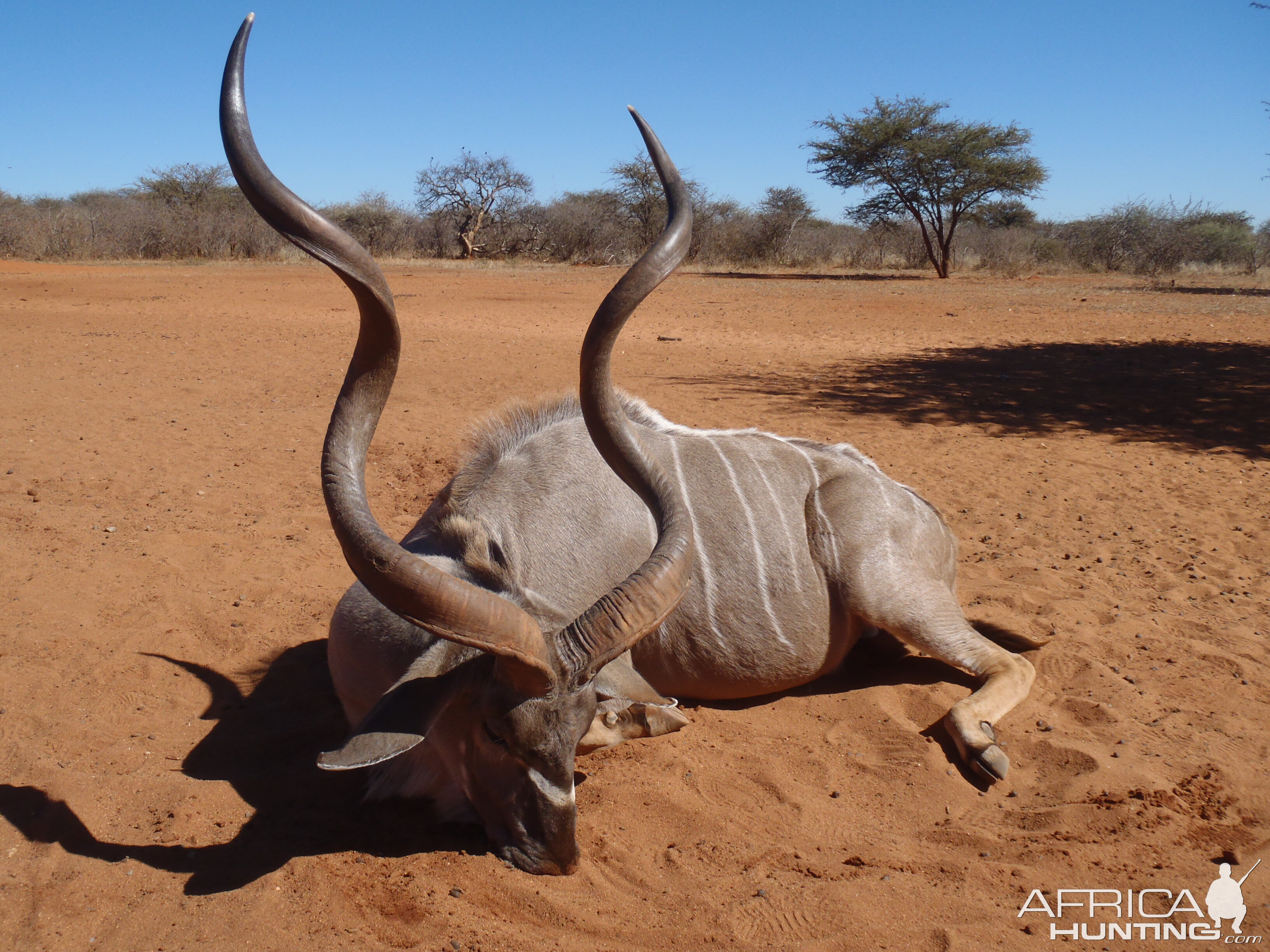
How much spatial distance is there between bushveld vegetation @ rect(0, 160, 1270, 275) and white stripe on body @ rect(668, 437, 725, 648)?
28520 mm

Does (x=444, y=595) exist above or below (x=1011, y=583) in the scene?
above

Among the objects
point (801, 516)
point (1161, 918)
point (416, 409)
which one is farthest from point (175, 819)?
point (416, 409)

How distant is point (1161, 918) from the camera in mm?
2496

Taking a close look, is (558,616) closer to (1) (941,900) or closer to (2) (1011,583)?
(1) (941,900)

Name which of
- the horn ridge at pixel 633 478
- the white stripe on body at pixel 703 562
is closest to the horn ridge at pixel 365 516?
the horn ridge at pixel 633 478

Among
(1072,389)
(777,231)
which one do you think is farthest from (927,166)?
(1072,389)

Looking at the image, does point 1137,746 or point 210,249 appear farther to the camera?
point 210,249

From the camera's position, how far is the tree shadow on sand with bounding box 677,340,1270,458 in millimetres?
7816

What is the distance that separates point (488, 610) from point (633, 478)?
2.28 feet

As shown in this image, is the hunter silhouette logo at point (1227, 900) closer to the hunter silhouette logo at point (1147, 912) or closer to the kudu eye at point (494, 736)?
the hunter silhouette logo at point (1147, 912)

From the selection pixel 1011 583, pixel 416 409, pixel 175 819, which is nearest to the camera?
pixel 175 819

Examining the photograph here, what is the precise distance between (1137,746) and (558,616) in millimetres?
2116

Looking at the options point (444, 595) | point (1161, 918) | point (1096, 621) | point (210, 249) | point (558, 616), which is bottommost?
point (1161, 918)

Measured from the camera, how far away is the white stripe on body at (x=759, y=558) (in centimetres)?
358
